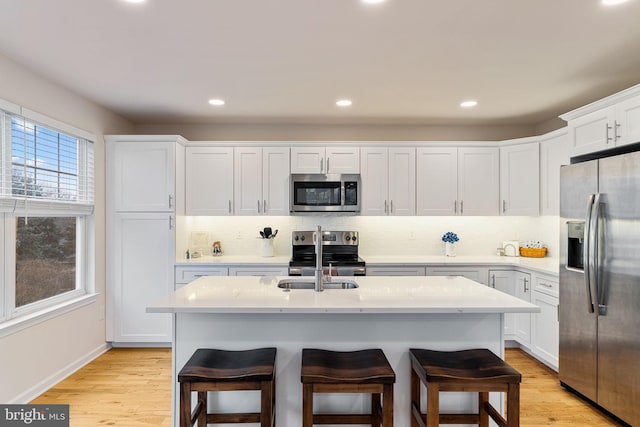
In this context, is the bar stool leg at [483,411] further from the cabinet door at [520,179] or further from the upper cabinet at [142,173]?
the upper cabinet at [142,173]

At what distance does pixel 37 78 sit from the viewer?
A: 299 centimetres

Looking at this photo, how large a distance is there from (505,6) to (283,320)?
2.10m

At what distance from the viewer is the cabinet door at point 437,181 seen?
14.5ft

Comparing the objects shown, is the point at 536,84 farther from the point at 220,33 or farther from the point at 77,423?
the point at 77,423

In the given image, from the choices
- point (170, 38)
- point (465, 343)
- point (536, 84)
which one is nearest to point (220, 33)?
point (170, 38)

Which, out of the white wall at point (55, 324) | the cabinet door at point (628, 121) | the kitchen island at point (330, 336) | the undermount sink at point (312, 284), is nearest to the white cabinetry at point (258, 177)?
the white wall at point (55, 324)

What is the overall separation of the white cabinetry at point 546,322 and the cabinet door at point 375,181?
5.69ft

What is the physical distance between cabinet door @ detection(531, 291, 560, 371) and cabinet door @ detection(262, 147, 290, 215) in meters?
2.77

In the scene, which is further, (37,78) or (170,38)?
(37,78)

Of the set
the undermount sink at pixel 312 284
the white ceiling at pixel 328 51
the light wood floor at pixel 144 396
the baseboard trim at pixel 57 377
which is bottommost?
the light wood floor at pixel 144 396

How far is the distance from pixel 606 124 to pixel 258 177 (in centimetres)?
326

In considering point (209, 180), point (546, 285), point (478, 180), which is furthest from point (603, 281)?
point (209, 180)

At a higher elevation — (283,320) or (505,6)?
(505,6)

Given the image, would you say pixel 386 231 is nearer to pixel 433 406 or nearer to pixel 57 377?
pixel 433 406
